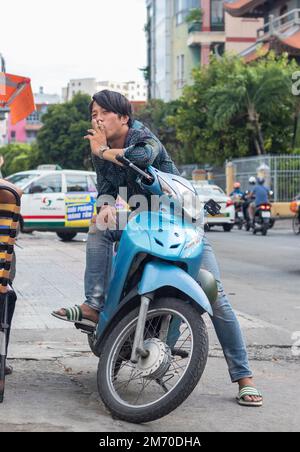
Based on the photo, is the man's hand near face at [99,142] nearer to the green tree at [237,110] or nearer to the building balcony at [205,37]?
the green tree at [237,110]

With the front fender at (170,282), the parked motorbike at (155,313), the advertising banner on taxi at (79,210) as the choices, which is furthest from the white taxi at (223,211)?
the front fender at (170,282)

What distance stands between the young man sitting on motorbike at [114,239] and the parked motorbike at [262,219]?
70.6ft

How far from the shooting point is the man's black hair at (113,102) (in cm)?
541

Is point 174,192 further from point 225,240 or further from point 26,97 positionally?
point 225,240

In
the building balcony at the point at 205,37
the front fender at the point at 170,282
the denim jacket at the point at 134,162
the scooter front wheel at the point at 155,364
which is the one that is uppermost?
the building balcony at the point at 205,37

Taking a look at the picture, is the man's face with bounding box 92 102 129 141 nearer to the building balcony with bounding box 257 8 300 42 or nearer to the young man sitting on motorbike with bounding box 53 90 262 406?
the young man sitting on motorbike with bounding box 53 90 262 406

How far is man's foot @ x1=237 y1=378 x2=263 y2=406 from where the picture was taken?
5.24m

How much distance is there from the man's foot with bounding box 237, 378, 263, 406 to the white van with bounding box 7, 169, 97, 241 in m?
16.6

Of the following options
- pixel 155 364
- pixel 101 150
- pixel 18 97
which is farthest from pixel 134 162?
pixel 18 97

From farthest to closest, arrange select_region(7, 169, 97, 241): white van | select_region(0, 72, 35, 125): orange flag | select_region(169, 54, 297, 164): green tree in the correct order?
select_region(169, 54, 297, 164): green tree < select_region(7, 169, 97, 241): white van < select_region(0, 72, 35, 125): orange flag

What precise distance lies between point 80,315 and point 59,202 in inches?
685

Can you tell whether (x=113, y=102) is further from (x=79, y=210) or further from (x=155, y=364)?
(x=79, y=210)

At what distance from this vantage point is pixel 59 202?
22672 mm

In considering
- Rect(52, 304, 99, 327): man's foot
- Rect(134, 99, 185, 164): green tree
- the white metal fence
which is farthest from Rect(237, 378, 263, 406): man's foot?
Rect(134, 99, 185, 164): green tree
